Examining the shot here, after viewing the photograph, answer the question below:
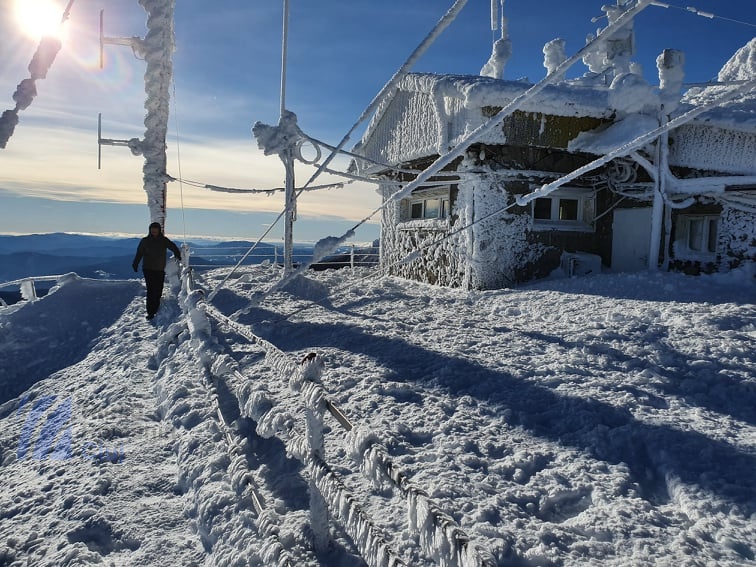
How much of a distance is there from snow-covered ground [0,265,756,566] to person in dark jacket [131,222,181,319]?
73.6 inches

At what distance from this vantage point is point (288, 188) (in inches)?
414

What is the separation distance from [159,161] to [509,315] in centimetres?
728

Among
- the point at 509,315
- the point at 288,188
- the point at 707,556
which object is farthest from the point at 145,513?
the point at 288,188

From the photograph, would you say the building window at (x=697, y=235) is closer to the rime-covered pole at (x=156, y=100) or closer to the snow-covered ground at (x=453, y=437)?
the snow-covered ground at (x=453, y=437)

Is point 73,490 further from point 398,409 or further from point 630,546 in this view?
point 630,546

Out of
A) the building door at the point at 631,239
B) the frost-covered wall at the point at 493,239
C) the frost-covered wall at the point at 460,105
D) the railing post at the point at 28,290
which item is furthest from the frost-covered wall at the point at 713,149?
the railing post at the point at 28,290

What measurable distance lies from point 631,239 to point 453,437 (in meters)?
7.89

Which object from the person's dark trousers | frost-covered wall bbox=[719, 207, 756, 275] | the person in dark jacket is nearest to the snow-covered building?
frost-covered wall bbox=[719, 207, 756, 275]

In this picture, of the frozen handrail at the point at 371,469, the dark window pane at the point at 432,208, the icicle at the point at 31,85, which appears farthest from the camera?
the dark window pane at the point at 432,208

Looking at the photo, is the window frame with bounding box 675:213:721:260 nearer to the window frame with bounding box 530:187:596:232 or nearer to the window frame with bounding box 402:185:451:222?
the window frame with bounding box 530:187:596:232

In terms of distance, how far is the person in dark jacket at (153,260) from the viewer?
922cm

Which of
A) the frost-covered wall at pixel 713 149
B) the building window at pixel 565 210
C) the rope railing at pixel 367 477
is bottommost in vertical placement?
the rope railing at pixel 367 477

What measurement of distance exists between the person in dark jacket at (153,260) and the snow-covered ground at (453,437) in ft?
6.13

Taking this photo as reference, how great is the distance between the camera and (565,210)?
35.0 ft
